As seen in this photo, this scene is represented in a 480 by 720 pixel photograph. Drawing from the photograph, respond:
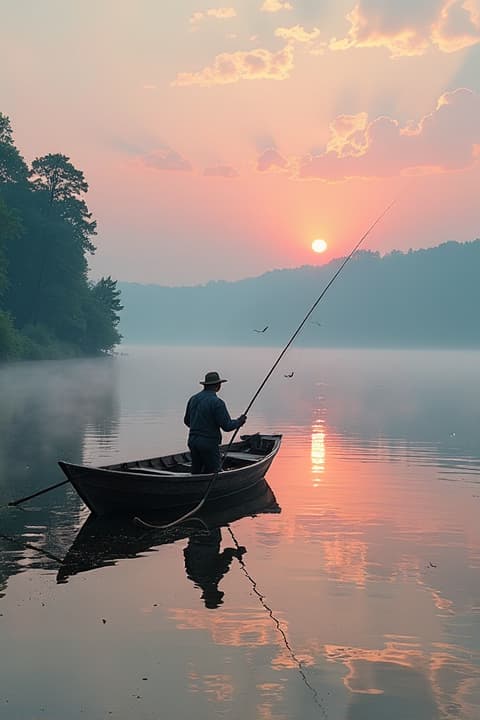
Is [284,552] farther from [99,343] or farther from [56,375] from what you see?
[99,343]

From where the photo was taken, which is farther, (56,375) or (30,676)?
(56,375)

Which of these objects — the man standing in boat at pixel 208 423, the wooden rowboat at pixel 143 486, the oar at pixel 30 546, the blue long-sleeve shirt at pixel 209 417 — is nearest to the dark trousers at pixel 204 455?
the man standing in boat at pixel 208 423

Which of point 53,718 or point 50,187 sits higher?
point 50,187

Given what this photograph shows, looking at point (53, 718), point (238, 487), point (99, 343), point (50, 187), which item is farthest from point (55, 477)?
point (99, 343)

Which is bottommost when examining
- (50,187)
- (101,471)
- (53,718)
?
(53,718)

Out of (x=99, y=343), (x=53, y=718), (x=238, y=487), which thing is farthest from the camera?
(x=99, y=343)

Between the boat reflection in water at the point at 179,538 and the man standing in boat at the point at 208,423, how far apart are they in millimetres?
1059

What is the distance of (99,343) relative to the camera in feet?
333

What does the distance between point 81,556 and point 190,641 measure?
4055 mm

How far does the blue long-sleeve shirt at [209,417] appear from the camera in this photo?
15.5m

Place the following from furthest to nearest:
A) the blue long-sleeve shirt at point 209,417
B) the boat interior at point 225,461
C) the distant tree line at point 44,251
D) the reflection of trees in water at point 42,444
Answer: the distant tree line at point 44,251 < the boat interior at point 225,461 < the blue long-sleeve shirt at point 209,417 < the reflection of trees in water at point 42,444

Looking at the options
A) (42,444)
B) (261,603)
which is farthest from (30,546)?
(42,444)

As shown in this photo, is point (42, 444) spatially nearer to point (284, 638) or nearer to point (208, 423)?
point (208, 423)

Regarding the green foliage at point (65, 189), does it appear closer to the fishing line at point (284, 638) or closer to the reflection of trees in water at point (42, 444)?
the reflection of trees in water at point (42, 444)
